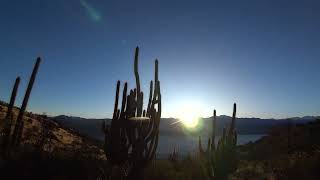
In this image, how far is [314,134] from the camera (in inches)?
1790

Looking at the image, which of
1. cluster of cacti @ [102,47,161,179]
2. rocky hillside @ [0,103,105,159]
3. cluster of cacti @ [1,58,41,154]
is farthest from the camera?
rocky hillside @ [0,103,105,159]

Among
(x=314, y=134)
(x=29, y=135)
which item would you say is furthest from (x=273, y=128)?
(x=29, y=135)

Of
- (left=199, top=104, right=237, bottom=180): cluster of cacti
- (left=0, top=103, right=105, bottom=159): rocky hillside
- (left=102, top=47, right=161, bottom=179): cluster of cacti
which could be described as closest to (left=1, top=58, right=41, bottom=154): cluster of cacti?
(left=0, top=103, right=105, bottom=159): rocky hillside

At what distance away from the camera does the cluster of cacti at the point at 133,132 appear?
9.68m

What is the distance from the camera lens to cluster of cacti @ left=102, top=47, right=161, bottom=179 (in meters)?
9.68

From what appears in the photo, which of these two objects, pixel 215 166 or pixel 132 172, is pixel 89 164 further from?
pixel 215 166

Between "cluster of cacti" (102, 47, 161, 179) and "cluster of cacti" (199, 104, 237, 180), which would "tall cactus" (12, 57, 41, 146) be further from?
"cluster of cacti" (199, 104, 237, 180)

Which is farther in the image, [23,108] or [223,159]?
[23,108]

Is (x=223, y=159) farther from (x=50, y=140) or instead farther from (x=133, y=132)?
(x=50, y=140)

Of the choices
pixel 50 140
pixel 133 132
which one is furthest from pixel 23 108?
pixel 133 132

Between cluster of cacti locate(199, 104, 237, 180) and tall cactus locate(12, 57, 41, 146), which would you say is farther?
tall cactus locate(12, 57, 41, 146)

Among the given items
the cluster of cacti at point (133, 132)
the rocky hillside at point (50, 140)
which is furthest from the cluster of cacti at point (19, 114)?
Answer: the cluster of cacti at point (133, 132)

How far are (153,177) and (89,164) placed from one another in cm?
217

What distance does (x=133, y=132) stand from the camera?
9.71 meters
